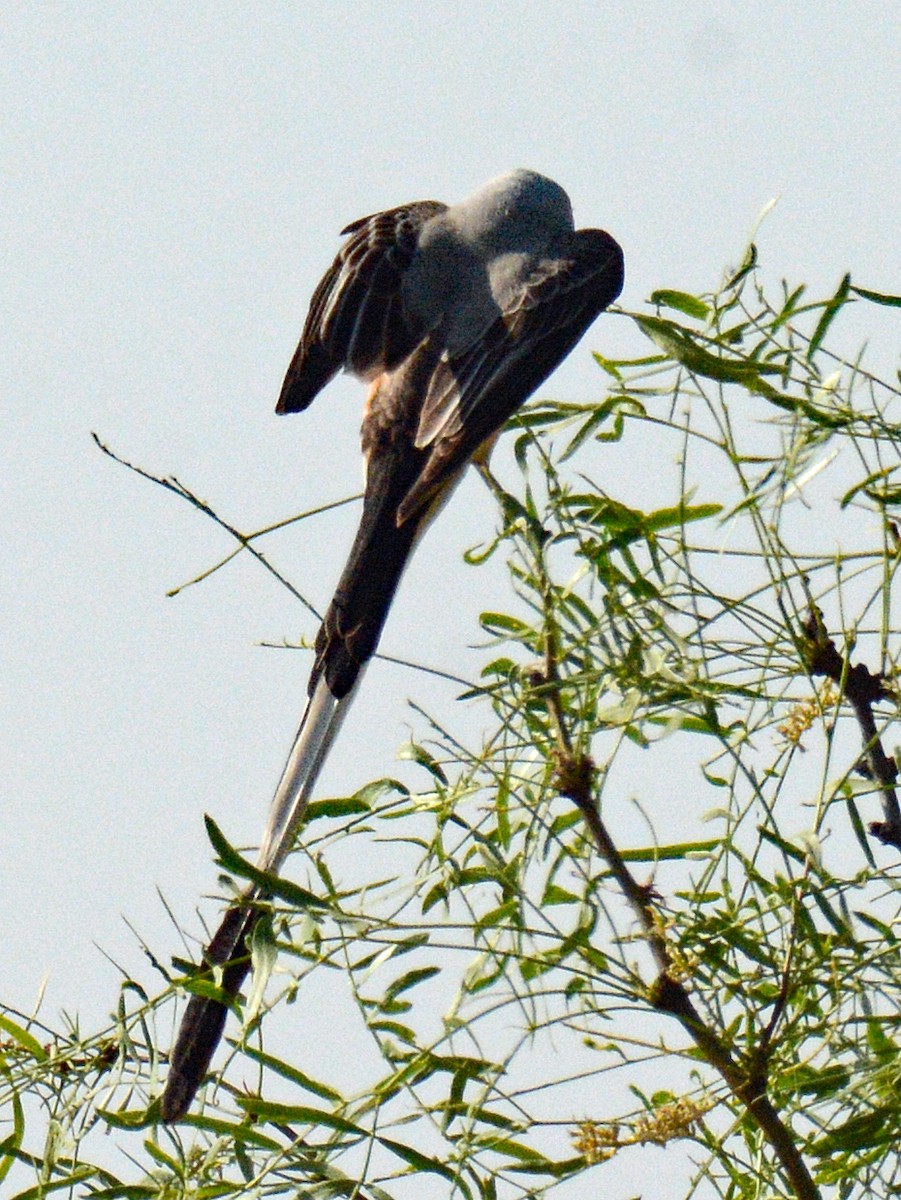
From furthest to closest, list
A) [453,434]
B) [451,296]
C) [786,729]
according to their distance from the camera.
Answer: [451,296] < [453,434] < [786,729]

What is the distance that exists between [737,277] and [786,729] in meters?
0.48

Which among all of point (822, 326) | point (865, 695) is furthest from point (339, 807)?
point (822, 326)

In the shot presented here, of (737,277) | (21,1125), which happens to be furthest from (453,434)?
(21,1125)

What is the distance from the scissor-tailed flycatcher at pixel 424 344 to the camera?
2.39 meters

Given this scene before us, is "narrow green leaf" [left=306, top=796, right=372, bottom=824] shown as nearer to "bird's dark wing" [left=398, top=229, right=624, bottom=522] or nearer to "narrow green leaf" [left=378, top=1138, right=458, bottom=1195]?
"narrow green leaf" [left=378, top=1138, right=458, bottom=1195]

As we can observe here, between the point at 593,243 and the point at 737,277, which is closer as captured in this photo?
the point at 737,277

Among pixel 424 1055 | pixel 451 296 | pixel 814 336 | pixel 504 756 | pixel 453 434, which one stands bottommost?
pixel 424 1055

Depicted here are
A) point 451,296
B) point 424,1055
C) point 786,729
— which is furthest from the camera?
point 451,296

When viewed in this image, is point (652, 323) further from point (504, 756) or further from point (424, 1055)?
point (424, 1055)

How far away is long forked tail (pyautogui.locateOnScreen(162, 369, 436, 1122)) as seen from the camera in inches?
66.0

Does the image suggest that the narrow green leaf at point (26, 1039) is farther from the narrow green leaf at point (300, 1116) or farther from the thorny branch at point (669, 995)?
the thorny branch at point (669, 995)

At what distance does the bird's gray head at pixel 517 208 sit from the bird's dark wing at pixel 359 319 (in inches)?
4.5

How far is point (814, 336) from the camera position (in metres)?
1.75

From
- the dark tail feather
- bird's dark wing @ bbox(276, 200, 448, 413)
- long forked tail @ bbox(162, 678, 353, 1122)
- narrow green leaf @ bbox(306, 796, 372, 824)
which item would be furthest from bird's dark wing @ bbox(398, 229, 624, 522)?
the dark tail feather
